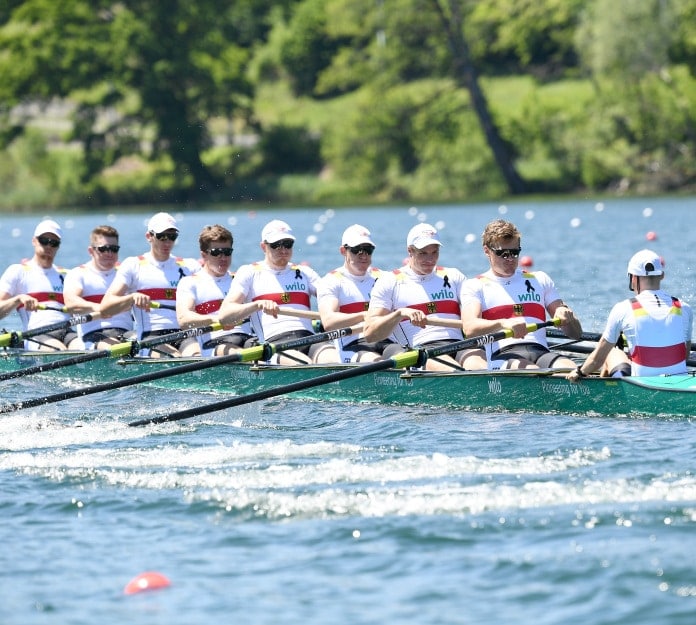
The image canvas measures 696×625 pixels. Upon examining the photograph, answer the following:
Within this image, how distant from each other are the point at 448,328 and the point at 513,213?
3174 cm

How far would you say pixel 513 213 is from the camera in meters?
44.0

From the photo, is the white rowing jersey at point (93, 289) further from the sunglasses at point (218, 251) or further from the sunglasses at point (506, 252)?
the sunglasses at point (506, 252)

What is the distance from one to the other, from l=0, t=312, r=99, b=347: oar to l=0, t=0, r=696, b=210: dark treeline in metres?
35.8

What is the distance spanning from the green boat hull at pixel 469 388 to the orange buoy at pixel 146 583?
4.05m

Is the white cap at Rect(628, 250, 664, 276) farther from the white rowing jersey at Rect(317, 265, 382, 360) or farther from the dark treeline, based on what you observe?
the dark treeline

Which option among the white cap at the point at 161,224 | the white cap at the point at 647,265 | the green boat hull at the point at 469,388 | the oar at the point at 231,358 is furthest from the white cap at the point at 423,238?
the white cap at the point at 161,224

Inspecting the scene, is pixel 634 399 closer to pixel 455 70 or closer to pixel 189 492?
pixel 189 492

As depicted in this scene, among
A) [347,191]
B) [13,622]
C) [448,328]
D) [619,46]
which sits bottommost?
[13,622]

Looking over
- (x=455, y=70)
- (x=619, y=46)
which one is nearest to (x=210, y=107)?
(x=455, y=70)

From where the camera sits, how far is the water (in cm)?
734

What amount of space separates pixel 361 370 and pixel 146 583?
440cm

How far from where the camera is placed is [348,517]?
28.4ft

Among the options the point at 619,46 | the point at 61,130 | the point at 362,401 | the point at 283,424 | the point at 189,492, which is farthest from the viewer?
the point at 61,130

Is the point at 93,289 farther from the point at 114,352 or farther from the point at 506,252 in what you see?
the point at 506,252
